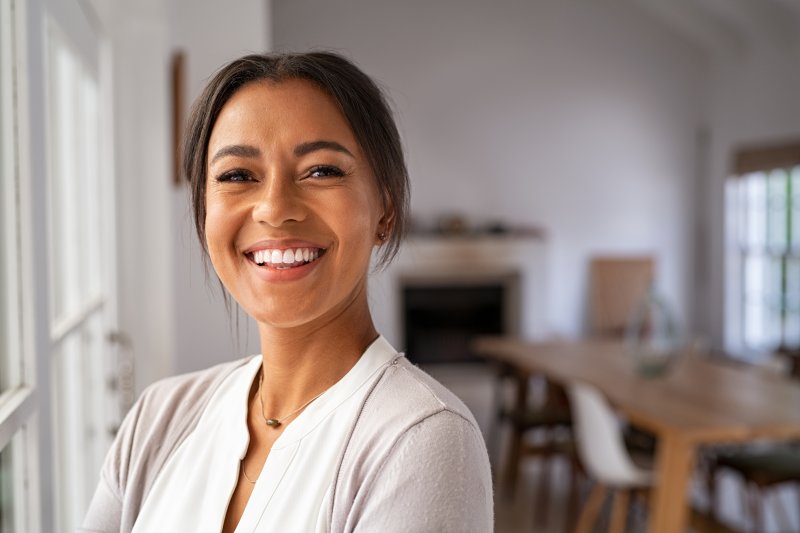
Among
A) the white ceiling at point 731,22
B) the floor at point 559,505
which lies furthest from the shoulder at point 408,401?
the white ceiling at point 731,22

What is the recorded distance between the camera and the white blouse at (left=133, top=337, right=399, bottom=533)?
29.4 inches

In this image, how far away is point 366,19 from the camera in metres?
7.38

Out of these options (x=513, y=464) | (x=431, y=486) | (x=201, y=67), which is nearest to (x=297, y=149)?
(x=431, y=486)

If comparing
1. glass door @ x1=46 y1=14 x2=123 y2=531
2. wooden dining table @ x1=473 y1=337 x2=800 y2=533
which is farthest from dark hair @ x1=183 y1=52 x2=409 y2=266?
wooden dining table @ x1=473 y1=337 x2=800 y2=533

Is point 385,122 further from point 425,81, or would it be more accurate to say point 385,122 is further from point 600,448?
point 425,81

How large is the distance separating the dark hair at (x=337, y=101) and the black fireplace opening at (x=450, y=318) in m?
6.79

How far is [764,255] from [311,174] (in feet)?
24.4

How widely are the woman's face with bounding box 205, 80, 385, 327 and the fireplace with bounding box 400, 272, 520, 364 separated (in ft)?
22.3

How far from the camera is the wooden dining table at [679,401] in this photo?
2889 millimetres

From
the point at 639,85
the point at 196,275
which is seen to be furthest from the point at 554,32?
the point at 196,275

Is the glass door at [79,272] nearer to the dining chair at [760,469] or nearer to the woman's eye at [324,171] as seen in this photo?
the woman's eye at [324,171]

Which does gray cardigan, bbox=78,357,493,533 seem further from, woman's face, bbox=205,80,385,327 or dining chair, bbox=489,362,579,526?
dining chair, bbox=489,362,579,526

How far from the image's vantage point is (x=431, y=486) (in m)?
0.68

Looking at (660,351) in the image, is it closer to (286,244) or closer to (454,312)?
(286,244)
